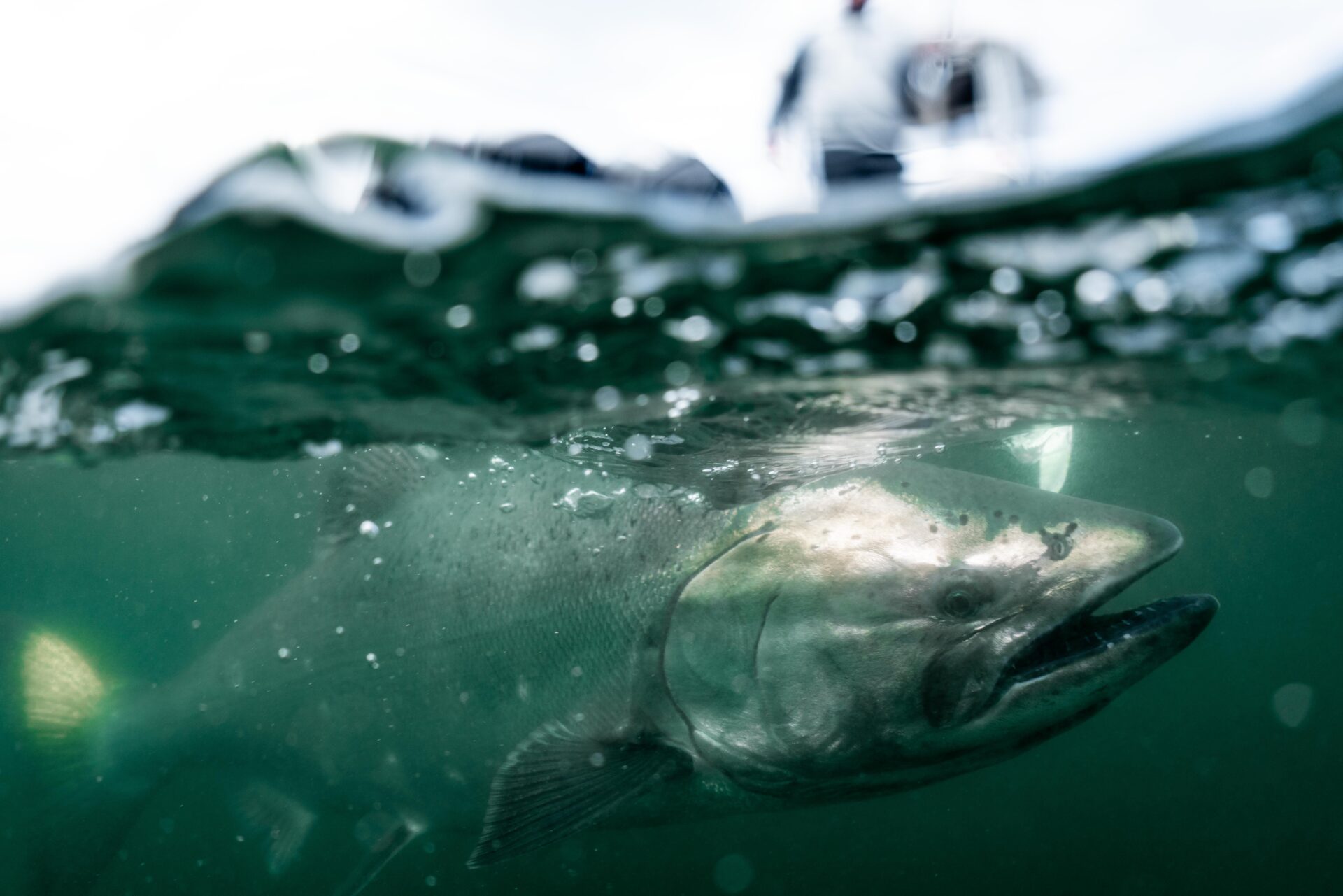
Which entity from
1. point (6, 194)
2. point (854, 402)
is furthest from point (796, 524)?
point (6, 194)

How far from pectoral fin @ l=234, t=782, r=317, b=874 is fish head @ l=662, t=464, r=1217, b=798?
13.4ft

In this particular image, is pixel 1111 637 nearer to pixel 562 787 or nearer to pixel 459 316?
pixel 562 787

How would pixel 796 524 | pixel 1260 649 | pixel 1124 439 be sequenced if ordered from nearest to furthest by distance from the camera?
pixel 796 524, pixel 1124 439, pixel 1260 649

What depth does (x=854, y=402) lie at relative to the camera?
5.95 m

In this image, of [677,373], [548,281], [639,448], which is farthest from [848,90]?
[639,448]

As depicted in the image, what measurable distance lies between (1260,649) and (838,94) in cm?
8765

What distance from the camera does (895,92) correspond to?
2660 mm

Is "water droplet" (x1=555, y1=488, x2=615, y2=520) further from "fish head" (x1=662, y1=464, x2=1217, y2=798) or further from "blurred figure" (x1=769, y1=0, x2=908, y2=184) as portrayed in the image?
"blurred figure" (x1=769, y1=0, x2=908, y2=184)

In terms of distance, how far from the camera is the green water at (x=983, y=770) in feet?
67.6

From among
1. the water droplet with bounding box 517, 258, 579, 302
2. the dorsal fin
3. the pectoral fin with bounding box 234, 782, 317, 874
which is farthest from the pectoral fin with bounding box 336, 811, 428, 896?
the water droplet with bounding box 517, 258, 579, 302

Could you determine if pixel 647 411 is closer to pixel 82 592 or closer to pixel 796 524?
pixel 796 524

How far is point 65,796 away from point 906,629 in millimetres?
8058

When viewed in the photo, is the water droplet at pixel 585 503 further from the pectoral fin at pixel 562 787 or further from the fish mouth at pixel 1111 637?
the fish mouth at pixel 1111 637

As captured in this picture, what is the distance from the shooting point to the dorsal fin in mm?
6039
